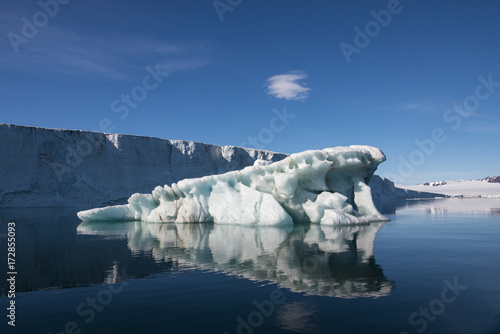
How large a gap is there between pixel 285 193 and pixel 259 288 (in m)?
9.34

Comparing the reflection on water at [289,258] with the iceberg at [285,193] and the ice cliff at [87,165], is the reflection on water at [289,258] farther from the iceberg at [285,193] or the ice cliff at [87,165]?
the ice cliff at [87,165]

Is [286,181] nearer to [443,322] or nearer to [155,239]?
[155,239]

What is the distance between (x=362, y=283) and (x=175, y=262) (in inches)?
142

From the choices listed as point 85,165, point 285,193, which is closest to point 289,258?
point 285,193

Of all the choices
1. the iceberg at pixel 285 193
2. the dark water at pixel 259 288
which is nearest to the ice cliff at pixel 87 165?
the iceberg at pixel 285 193

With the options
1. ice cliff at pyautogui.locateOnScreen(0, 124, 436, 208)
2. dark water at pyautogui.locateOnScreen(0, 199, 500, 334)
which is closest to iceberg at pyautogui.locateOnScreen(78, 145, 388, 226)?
dark water at pyautogui.locateOnScreen(0, 199, 500, 334)

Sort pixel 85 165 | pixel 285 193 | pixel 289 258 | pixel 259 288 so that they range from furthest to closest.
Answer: pixel 85 165 < pixel 285 193 < pixel 289 258 < pixel 259 288

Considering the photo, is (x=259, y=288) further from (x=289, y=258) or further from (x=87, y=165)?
(x=87, y=165)

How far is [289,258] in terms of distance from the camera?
277 inches

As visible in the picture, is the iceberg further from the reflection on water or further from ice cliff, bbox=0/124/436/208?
ice cliff, bbox=0/124/436/208

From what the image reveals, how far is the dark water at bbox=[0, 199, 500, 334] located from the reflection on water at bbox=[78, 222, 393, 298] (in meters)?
0.02

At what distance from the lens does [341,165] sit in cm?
1489

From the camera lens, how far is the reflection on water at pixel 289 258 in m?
5.04

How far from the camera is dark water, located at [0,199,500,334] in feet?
12.1
